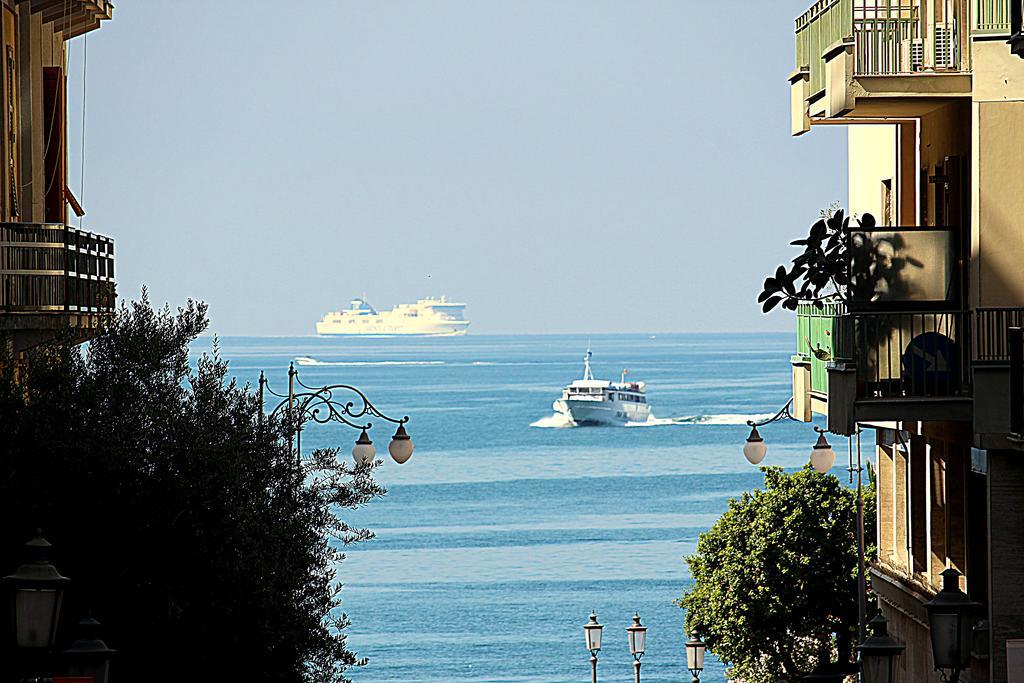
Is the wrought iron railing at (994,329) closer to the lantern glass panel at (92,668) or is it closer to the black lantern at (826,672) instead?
the lantern glass panel at (92,668)

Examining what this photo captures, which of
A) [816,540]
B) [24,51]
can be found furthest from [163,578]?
[816,540]

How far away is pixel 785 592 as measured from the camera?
114ft

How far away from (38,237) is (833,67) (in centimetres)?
729

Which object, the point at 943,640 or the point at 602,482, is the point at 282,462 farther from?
the point at 602,482

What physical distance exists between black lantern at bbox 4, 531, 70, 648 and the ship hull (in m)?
157

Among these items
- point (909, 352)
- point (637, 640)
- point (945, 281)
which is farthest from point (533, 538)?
point (909, 352)

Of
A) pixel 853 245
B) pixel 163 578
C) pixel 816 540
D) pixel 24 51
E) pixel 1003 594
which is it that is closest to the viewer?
pixel 163 578

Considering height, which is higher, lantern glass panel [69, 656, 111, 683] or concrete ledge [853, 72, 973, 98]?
concrete ledge [853, 72, 973, 98]

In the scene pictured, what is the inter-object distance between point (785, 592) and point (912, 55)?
20801mm

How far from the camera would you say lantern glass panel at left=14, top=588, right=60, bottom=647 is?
9203 millimetres

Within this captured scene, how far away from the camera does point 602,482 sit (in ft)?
405

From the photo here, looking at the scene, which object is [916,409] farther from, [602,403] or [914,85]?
[602,403]

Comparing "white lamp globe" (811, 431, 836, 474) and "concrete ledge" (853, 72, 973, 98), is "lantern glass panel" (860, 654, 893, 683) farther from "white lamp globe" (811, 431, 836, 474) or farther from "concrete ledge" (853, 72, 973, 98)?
"white lamp globe" (811, 431, 836, 474)

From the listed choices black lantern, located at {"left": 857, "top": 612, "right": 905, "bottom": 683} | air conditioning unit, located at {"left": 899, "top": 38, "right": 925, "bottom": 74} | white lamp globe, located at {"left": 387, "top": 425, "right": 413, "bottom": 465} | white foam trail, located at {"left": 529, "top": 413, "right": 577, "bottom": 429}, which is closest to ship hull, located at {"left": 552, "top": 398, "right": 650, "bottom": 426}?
white foam trail, located at {"left": 529, "top": 413, "right": 577, "bottom": 429}
